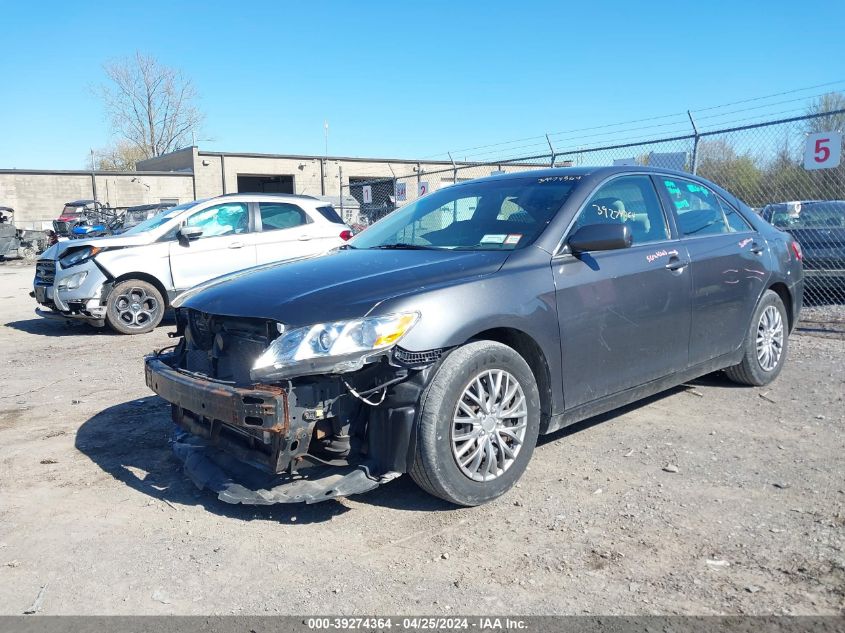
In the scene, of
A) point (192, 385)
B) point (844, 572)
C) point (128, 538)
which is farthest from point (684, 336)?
point (128, 538)

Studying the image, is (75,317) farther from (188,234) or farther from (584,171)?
(584,171)

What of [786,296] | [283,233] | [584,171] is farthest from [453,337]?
[283,233]

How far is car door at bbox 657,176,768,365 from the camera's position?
4758 millimetres

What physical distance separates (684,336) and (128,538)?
3.55 m

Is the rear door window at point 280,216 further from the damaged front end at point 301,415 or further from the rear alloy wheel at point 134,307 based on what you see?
the damaged front end at point 301,415

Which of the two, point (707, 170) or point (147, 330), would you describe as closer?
point (147, 330)

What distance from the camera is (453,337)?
3363mm

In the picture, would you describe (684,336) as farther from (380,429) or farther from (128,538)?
(128,538)

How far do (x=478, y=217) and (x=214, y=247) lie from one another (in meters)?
5.87

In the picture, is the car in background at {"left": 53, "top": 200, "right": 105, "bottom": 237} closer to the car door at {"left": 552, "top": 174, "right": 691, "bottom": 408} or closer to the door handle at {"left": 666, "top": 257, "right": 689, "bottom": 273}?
the car door at {"left": 552, "top": 174, "right": 691, "bottom": 408}

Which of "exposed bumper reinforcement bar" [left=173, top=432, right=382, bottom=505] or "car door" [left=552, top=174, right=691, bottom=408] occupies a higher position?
"car door" [left=552, top=174, right=691, bottom=408]

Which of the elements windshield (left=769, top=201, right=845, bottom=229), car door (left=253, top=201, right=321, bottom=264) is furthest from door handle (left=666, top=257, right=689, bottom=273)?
windshield (left=769, top=201, right=845, bottom=229)

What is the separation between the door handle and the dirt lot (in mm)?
1089

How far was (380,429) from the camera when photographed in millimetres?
3264
